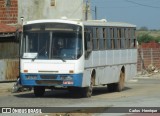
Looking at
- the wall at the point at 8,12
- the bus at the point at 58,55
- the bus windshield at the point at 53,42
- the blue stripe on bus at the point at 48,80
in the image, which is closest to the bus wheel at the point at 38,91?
the bus at the point at 58,55

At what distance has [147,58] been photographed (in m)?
52.1

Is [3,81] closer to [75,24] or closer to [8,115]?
[75,24]

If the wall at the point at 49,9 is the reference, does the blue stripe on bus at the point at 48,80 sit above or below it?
below

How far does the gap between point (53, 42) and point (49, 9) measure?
95.6 ft

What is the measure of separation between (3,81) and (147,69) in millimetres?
18275

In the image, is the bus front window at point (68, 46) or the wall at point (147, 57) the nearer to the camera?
the bus front window at point (68, 46)

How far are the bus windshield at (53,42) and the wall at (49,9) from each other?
2478 centimetres

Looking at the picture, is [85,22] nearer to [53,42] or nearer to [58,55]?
[53,42]

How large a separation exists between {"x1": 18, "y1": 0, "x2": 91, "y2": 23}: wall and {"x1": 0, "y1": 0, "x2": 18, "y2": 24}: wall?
63.1 inches

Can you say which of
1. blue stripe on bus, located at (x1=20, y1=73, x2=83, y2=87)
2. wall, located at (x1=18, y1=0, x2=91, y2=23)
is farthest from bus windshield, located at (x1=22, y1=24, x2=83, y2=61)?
wall, located at (x1=18, y1=0, x2=91, y2=23)

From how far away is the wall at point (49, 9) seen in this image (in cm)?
5127

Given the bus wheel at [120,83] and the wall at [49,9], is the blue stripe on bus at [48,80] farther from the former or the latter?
the wall at [49,9]

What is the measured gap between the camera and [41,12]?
173 feet

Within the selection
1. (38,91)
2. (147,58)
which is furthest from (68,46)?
(147,58)
